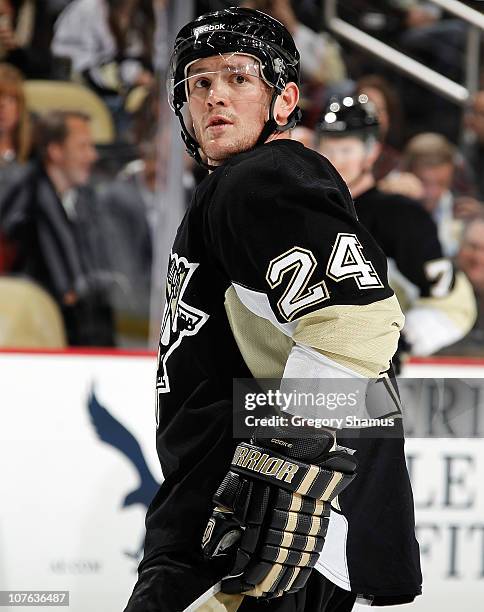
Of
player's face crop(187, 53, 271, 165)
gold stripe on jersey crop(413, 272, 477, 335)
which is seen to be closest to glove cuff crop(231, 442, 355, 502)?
player's face crop(187, 53, 271, 165)

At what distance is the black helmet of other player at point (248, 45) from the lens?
5.42 ft

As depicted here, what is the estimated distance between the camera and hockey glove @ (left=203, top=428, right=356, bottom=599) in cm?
133

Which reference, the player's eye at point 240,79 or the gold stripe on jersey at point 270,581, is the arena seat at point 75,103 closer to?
the player's eye at point 240,79

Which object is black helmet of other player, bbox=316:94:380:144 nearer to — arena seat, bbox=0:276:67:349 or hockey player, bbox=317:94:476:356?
hockey player, bbox=317:94:476:356

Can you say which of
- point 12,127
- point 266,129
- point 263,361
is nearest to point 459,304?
point 12,127

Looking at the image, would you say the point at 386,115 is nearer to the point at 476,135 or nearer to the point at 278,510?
the point at 476,135

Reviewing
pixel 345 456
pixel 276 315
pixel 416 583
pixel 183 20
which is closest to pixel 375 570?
pixel 416 583

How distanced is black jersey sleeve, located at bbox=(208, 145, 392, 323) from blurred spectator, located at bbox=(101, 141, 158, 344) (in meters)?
2.48

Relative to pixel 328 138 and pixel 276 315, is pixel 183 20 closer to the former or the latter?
pixel 328 138

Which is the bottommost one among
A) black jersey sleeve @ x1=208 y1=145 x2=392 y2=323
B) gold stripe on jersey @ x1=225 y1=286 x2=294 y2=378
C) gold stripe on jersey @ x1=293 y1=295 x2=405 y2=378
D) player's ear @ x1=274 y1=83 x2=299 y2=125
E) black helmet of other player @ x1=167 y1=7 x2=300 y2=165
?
gold stripe on jersey @ x1=225 y1=286 x2=294 y2=378

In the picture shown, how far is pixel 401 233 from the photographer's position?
127 inches

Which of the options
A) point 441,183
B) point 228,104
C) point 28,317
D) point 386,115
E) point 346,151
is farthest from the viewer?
point 386,115

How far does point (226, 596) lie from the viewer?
1.40 metres

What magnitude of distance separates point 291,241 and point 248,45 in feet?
1.37
